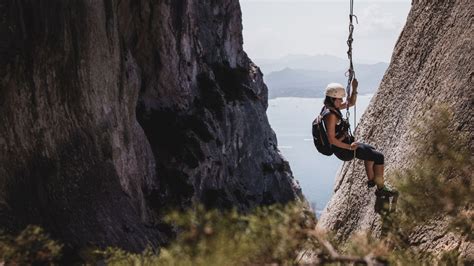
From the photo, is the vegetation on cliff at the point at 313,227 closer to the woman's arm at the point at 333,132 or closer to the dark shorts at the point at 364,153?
the dark shorts at the point at 364,153

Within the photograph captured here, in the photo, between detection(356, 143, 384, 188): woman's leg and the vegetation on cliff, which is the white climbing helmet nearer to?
detection(356, 143, 384, 188): woman's leg

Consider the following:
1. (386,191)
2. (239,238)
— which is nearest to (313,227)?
(239,238)

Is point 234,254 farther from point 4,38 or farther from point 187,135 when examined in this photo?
point 187,135

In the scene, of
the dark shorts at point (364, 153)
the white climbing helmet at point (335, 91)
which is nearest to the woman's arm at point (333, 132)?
the dark shorts at point (364, 153)

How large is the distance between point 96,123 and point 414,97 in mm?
14618

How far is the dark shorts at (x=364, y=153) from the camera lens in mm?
8680

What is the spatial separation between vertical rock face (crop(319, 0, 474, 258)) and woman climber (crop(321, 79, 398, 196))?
35cm

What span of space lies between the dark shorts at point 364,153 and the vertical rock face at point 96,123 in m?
1.45

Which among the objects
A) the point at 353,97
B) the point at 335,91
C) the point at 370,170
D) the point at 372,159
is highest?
the point at 335,91

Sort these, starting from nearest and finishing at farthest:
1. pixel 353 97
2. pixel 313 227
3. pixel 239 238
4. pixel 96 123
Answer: pixel 239 238 → pixel 313 227 → pixel 353 97 → pixel 96 123

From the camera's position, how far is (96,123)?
20.8 meters

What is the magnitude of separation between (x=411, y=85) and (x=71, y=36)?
13587 mm

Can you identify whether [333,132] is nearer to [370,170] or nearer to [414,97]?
[370,170]

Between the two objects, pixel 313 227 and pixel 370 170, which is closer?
pixel 313 227
